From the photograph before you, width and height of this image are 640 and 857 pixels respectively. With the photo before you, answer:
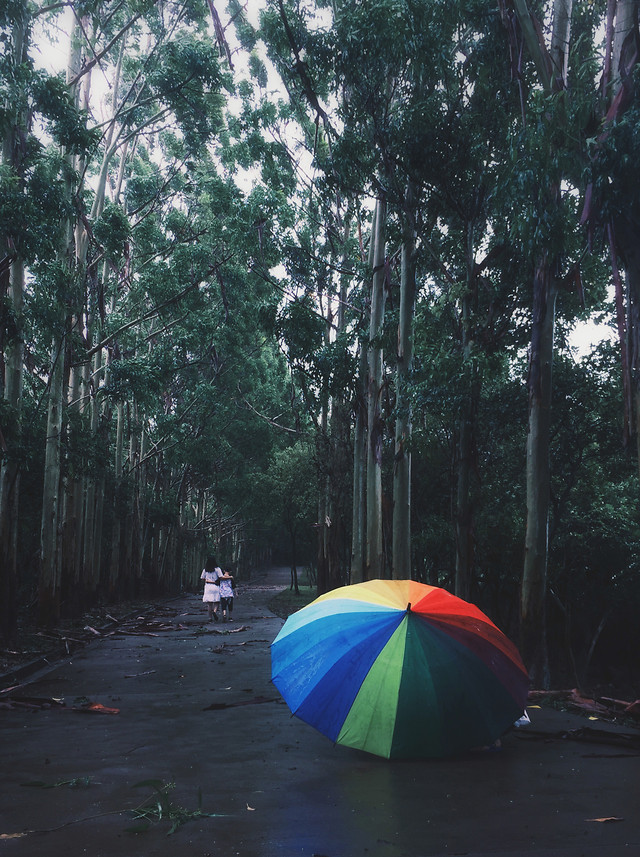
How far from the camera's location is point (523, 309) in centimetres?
1688

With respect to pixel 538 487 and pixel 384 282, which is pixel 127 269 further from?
pixel 538 487

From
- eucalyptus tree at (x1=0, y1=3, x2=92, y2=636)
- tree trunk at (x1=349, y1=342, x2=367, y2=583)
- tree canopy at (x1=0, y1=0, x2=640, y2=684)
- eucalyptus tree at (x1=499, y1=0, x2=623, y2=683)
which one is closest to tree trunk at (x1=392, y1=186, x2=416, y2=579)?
tree canopy at (x1=0, y1=0, x2=640, y2=684)

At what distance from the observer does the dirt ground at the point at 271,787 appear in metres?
4.48

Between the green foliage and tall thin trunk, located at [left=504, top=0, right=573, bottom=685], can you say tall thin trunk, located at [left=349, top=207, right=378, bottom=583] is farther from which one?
tall thin trunk, located at [left=504, top=0, right=573, bottom=685]

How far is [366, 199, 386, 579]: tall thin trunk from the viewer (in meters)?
18.9

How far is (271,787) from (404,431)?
466 inches

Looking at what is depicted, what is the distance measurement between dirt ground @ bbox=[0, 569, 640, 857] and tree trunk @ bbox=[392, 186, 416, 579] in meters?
7.12

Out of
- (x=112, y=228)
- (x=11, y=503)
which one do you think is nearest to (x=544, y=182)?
(x=11, y=503)

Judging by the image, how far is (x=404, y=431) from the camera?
1716 centimetres

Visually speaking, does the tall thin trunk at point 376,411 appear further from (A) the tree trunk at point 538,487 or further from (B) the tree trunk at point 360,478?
(A) the tree trunk at point 538,487

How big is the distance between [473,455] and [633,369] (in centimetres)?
711

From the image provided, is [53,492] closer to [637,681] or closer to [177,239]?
[177,239]

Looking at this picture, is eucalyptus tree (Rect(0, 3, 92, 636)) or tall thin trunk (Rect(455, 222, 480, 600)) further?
tall thin trunk (Rect(455, 222, 480, 600))

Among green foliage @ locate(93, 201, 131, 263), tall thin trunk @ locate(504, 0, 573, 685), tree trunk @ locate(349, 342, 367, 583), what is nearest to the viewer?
tall thin trunk @ locate(504, 0, 573, 685)
